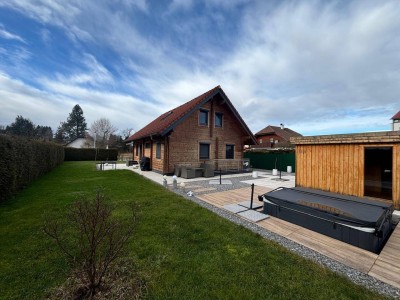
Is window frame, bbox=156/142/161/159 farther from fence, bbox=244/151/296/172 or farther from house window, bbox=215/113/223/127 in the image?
fence, bbox=244/151/296/172

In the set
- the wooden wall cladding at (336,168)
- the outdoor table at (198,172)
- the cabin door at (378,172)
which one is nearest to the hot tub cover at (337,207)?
the wooden wall cladding at (336,168)

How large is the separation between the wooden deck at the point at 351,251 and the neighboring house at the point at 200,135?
8975mm

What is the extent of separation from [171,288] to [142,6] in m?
10.7

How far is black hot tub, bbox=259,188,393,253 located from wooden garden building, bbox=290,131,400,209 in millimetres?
1771

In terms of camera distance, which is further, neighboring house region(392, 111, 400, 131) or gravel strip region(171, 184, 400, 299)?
neighboring house region(392, 111, 400, 131)

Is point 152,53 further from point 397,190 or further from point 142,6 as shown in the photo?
point 397,190

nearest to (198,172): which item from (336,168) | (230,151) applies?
(230,151)

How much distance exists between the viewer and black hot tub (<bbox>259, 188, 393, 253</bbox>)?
3.52m

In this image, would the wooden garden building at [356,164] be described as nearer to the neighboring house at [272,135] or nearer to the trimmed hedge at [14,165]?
the trimmed hedge at [14,165]

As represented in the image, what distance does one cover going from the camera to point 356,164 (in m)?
6.34

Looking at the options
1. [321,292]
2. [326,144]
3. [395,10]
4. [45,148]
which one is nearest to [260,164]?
[326,144]

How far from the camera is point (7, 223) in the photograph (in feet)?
14.3

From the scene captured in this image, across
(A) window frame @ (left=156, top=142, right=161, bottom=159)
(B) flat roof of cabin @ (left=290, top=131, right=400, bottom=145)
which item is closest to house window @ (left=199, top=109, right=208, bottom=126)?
(A) window frame @ (left=156, top=142, right=161, bottom=159)

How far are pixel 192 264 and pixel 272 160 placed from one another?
17.0m
